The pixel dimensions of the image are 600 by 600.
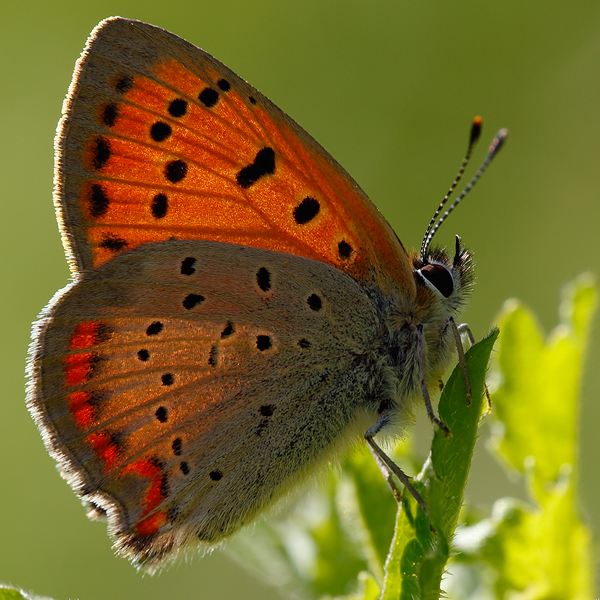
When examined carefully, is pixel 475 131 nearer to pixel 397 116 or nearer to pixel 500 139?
pixel 500 139

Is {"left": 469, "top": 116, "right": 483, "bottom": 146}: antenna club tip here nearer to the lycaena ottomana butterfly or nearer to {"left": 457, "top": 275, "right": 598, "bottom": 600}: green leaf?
the lycaena ottomana butterfly

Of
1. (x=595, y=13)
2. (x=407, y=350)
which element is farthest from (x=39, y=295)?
(x=595, y=13)

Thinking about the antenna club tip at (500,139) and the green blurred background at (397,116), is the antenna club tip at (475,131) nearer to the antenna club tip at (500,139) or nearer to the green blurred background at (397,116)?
the antenna club tip at (500,139)

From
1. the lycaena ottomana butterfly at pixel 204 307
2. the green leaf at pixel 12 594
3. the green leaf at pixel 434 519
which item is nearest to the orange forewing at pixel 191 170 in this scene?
the lycaena ottomana butterfly at pixel 204 307

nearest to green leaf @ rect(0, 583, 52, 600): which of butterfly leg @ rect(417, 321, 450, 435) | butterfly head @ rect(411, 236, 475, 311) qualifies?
butterfly leg @ rect(417, 321, 450, 435)

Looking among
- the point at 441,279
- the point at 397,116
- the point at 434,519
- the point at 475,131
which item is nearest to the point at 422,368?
the point at 441,279

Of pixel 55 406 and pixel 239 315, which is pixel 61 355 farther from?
pixel 239 315

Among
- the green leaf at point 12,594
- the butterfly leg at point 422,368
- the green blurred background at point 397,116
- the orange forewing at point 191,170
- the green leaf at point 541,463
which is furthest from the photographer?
the green blurred background at point 397,116
